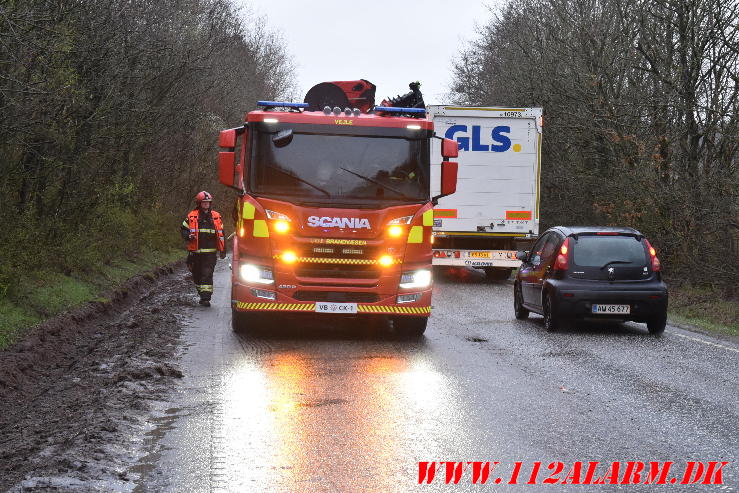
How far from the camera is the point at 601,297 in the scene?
14148 millimetres

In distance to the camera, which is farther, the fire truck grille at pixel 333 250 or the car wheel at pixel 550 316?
the car wheel at pixel 550 316

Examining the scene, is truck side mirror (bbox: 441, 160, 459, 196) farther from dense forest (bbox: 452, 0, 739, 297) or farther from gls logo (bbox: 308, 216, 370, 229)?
dense forest (bbox: 452, 0, 739, 297)

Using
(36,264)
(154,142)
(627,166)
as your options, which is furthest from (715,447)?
(154,142)

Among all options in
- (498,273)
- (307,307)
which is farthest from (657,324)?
(498,273)

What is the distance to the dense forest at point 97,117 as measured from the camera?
48.8 ft

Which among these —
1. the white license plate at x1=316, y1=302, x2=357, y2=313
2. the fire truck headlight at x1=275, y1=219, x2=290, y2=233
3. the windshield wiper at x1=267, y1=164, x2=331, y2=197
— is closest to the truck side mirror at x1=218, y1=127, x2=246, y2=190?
the windshield wiper at x1=267, y1=164, x2=331, y2=197

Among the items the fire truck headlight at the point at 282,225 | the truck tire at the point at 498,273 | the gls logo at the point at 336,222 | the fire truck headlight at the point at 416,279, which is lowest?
the truck tire at the point at 498,273

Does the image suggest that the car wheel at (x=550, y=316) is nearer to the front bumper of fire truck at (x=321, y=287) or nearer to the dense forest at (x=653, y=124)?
the front bumper of fire truck at (x=321, y=287)

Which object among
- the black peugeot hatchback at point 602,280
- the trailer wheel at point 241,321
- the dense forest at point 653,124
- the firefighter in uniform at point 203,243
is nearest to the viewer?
the trailer wheel at point 241,321

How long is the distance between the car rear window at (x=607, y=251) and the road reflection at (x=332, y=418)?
345cm

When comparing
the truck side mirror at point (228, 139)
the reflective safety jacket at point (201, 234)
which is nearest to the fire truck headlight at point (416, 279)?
the truck side mirror at point (228, 139)

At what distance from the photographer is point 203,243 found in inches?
705

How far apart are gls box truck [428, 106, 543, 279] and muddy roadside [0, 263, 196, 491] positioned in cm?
927

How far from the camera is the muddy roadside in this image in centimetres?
617
